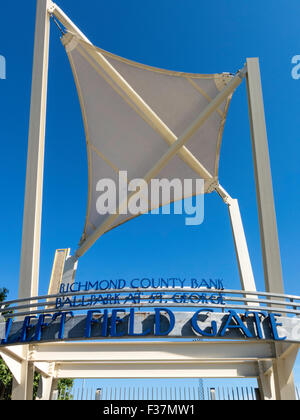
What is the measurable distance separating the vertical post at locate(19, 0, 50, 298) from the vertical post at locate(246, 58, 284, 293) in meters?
6.67

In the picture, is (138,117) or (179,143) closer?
(179,143)

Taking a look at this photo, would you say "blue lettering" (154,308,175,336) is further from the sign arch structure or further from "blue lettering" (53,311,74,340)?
"blue lettering" (53,311,74,340)

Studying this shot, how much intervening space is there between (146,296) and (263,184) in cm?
488

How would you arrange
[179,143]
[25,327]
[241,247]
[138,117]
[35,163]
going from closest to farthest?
[25,327] < [35,163] < [179,143] < [241,247] < [138,117]

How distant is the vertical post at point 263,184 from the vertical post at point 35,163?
21.9 ft

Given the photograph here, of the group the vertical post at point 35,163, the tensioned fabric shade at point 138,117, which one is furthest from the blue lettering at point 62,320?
the tensioned fabric shade at point 138,117

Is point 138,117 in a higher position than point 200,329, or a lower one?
higher

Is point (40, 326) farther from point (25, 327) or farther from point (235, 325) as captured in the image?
point (235, 325)

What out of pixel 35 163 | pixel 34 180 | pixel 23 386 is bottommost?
pixel 23 386

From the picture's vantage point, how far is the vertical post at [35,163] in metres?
12.0

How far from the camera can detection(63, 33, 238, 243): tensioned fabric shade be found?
17.6 meters

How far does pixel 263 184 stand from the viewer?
12.1m

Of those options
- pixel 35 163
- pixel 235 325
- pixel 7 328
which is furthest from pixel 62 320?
pixel 35 163
